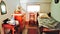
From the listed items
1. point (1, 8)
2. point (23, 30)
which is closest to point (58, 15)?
point (23, 30)

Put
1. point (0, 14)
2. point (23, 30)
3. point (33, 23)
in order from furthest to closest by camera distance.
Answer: point (33, 23) → point (23, 30) → point (0, 14)

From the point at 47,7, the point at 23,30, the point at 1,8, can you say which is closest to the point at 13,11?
the point at 23,30

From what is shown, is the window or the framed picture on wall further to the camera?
the window

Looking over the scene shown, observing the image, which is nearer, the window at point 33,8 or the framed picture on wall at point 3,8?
the framed picture on wall at point 3,8

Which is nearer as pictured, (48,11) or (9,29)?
(9,29)

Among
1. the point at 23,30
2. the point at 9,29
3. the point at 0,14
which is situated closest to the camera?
the point at 0,14

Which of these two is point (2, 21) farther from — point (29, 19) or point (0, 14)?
point (29, 19)

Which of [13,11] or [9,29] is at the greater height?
[13,11]

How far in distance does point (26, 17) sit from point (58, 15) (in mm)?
1392

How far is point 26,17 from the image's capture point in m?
4.12

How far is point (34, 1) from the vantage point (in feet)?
13.4

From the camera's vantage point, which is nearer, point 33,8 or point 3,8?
point 3,8

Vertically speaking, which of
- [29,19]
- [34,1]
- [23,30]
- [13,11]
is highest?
[34,1]

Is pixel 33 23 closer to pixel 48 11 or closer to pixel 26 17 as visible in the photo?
pixel 26 17
